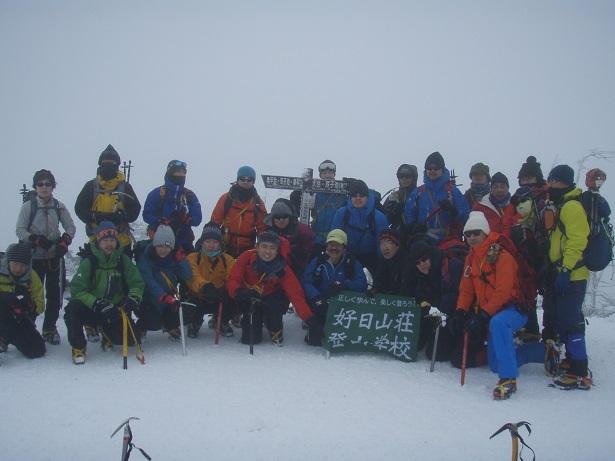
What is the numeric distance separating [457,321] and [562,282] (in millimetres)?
1331

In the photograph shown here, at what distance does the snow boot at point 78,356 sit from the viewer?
6.10 metres

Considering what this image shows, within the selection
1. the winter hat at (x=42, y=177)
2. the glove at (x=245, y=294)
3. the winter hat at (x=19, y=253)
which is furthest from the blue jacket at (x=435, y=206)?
the winter hat at (x=19, y=253)

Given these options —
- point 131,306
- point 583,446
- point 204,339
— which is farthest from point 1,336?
point 583,446

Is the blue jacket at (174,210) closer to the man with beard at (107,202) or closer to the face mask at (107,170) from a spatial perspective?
the man with beard at (107,202)

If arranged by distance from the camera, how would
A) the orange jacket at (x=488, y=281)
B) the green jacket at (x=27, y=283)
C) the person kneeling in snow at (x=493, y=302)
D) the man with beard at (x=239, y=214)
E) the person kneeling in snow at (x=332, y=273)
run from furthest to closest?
the man with beard at (x=239, y=214), the person kneeling in snow at (x=332, y=273), the green jacket at (x=27, y=283), the orange jacket at (x=488, y=281), the person kneeling in snow at (x=493, y=302)

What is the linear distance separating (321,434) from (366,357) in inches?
87.1

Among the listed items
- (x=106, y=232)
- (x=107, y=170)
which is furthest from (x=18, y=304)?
(x=107, y=170)

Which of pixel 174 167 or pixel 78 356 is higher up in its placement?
pixel 174 167

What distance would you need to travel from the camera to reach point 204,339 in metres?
Answer: 7.36

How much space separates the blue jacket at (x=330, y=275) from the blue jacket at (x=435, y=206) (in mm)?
1295

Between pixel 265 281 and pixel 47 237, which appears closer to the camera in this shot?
pixel 47 237

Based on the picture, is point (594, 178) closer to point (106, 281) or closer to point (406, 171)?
point (406, 171)

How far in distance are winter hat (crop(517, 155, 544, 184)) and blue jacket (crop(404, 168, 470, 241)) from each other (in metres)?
0.97

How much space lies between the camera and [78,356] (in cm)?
615
